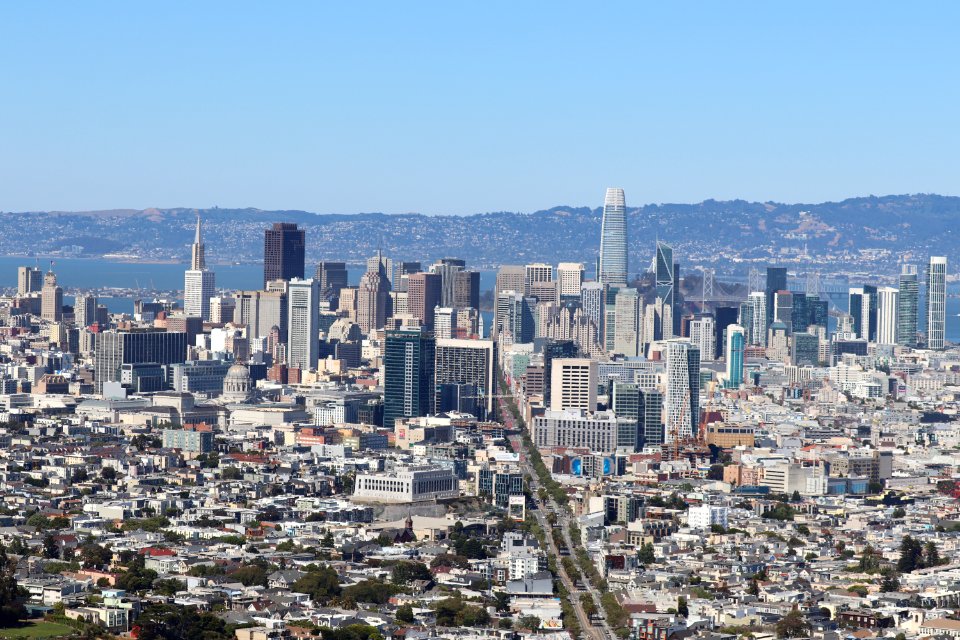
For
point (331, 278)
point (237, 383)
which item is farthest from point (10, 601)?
point (331, 278)

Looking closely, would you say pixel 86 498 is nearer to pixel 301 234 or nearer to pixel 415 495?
pixel 415 495

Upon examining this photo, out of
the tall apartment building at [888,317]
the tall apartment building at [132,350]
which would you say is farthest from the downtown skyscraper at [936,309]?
the tall apartment building at [132,350]

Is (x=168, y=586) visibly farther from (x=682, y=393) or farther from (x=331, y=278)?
(x=331, y=278)

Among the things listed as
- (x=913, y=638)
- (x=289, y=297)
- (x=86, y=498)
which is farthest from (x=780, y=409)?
(x=913, y=638)

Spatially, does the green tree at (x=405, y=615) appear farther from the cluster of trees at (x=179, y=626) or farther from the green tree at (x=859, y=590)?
the green tree at (x=859, y=590)

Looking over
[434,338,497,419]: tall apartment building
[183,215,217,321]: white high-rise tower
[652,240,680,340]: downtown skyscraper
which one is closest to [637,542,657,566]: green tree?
[434,338,497,419]: tall apartment building

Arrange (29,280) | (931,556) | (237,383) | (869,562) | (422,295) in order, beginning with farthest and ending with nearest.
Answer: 1. (29,280)
2. (422,295)
3. (237,383)
4. (931,556)
5. (869,562)

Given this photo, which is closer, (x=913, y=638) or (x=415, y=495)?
(x=913, y=638)

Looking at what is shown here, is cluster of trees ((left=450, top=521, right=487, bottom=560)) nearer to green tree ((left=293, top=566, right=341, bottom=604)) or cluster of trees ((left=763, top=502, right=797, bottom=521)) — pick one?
green tree ((left=293, top=566, right=341, bottom=604))
